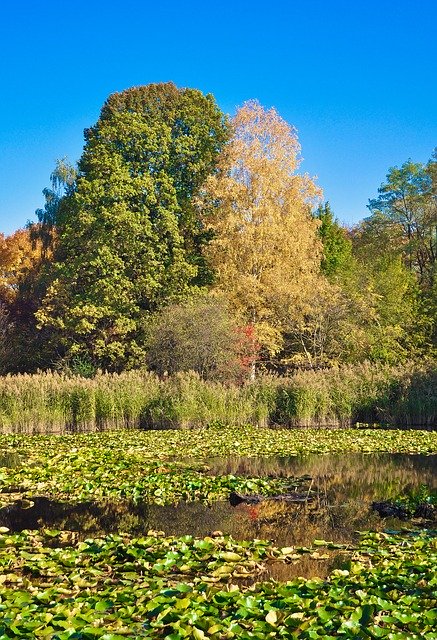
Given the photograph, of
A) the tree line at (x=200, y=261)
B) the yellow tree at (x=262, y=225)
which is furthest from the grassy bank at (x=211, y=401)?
the yellow tree at (x=262, y=225)

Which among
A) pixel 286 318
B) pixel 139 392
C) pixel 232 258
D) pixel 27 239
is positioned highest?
pixel 27 239

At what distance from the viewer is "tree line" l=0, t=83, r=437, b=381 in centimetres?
3166

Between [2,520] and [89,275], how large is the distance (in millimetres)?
23788

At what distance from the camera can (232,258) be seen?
32.0m

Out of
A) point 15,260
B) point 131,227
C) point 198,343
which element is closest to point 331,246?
point 131,227

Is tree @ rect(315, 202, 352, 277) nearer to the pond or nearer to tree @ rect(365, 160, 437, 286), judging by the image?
tree @ rect(365, 160, 437, 286)

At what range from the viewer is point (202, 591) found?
6.66 m

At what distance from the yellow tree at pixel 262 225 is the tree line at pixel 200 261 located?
0.06 metres

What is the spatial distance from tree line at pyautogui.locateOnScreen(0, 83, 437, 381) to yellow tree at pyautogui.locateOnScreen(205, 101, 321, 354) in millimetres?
59

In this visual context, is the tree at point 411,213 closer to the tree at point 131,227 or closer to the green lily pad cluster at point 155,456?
the tree at point 131,227

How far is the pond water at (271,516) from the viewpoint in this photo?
361 inches

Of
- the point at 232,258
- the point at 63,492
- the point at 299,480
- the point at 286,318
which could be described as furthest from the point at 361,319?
the point at 63,492

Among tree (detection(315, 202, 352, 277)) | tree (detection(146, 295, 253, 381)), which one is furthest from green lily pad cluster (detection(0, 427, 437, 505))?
tree (detection(315, 202, 352, 277))

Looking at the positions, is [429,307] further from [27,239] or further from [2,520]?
[2,520]
